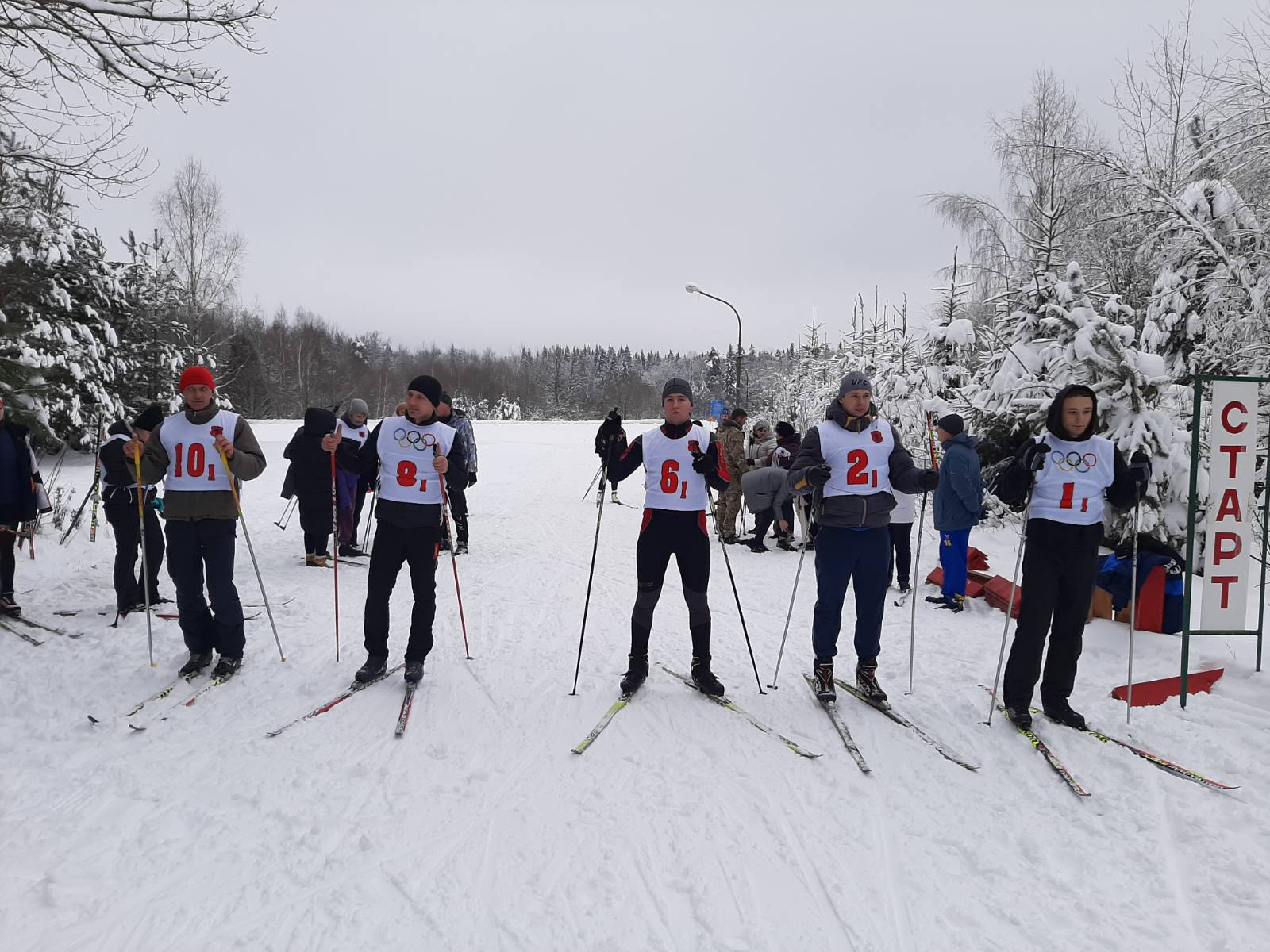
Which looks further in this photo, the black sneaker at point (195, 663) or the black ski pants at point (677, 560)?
the black sneaker at point (195, 663)

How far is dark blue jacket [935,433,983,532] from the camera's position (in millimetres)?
6859

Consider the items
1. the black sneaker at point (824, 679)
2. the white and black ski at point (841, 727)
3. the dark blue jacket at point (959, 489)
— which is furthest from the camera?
the dark blue jacket at point (959, 489)

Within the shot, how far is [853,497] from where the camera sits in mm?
4523

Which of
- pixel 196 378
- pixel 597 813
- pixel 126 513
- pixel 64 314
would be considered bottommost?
pixel 597 813

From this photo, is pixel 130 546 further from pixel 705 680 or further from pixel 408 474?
pixel 705 680

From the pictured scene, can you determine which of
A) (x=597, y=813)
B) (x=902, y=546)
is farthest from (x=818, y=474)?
(x=902, y=546)

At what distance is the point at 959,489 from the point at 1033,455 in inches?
108

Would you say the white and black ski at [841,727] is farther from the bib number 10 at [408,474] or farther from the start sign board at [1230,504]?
the bib number 10 at [408,474]

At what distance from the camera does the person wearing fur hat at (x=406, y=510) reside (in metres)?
4.81

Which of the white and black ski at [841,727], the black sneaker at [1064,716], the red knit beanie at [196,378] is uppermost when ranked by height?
the red knit beanie at [196,378]

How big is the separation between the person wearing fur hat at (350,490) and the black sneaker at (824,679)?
6791 millimetres

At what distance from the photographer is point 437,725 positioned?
4.30 m

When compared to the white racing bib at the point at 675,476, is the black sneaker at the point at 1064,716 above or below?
below

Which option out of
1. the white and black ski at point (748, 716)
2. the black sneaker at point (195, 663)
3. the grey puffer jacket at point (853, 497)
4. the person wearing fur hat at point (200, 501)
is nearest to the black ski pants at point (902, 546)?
the grey puffer jacket at point (853, 497)
